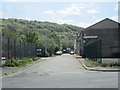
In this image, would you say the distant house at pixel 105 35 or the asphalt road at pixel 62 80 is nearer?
the asphalt road at pixel 62 80

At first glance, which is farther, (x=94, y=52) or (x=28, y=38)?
(x=28, y=38)

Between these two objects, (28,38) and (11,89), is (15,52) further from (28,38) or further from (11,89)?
(28,38)

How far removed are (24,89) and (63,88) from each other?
1516mm

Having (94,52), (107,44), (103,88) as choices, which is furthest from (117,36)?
(103,88)

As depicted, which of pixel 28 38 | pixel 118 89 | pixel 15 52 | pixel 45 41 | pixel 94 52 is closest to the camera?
pixel 118 89

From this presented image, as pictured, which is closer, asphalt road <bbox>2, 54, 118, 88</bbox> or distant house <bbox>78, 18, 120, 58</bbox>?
asphalt road <bbox>2, 54, 118, 88</bbox>

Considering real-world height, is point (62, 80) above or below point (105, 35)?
below

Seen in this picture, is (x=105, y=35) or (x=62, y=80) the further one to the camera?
(x=105, y=35)

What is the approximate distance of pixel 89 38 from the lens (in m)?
68.8

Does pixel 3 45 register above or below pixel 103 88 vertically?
above

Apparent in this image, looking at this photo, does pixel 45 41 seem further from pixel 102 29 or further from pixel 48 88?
pixel 48 88

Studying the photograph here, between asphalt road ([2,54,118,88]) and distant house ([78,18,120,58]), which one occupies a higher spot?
distant house ([78,18,120,58])

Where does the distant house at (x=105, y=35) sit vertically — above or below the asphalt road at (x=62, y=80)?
above

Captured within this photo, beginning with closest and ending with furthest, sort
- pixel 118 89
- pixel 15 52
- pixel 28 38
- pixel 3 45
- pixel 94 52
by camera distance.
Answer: pixel 118 89 < pixel 3 45 < pixel 15 52 < pixel 94 52 < pixel 28 38
